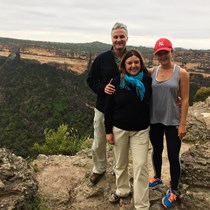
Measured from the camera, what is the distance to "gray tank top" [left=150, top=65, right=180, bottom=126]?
3.37m

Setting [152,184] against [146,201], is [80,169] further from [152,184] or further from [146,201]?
[146,201]

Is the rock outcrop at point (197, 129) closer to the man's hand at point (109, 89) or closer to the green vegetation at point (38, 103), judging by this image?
the man's hand at point (109, 89)

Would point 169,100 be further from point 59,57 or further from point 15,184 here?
point 59,57

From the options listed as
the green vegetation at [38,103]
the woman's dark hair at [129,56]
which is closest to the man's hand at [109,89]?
the woman's dark hair at [129,56]

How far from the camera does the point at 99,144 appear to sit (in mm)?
4137

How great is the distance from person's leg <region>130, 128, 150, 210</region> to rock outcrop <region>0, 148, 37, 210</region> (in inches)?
55.6

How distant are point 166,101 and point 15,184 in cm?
219

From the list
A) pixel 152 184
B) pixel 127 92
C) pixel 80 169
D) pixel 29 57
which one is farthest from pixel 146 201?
pixel 29 57

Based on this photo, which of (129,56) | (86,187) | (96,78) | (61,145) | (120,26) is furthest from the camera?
(61,145)

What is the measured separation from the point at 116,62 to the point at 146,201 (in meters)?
1.70

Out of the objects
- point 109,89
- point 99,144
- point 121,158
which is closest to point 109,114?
point 109,89

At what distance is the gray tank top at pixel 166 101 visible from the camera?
3.37 meters

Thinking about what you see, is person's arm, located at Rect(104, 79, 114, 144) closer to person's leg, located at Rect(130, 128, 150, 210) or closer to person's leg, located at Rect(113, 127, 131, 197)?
person's leg, located at Rect(113, 127, 131, 197)

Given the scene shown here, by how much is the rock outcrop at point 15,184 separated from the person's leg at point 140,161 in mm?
1411
